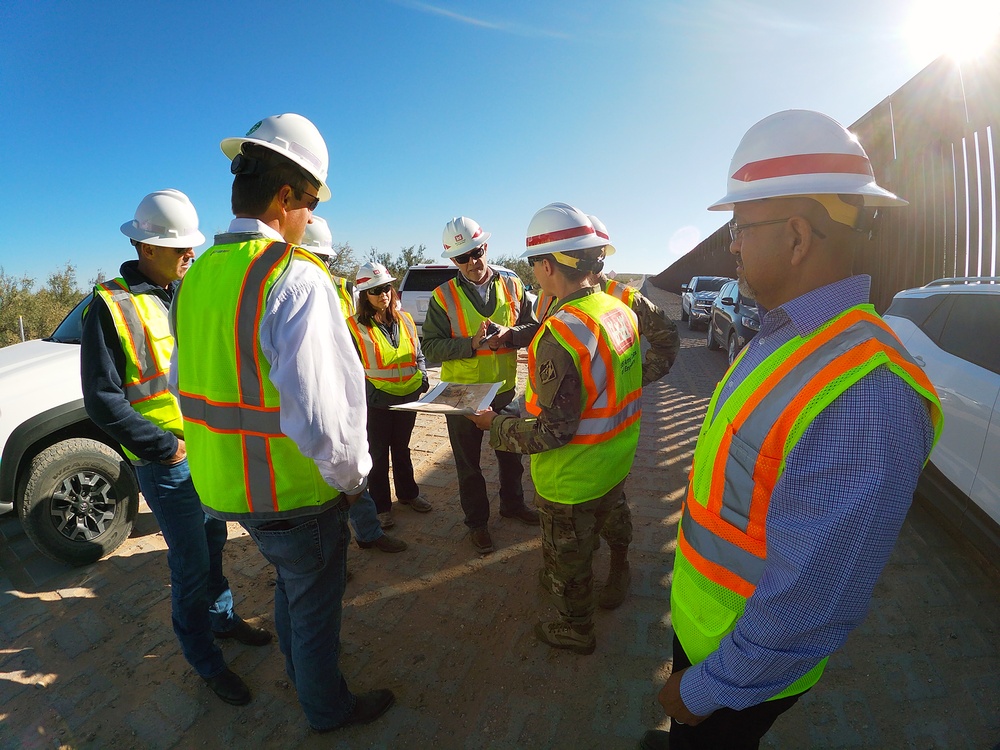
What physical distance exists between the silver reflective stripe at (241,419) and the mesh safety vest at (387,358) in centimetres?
187

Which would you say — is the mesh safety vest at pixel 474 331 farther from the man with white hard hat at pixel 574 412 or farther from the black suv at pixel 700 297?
the black suv at pixel 700 297

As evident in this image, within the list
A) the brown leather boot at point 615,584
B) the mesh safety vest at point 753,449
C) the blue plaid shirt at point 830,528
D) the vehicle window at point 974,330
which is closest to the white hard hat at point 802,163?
the mesh safety vest at point 753,449

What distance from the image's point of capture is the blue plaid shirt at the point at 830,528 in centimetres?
100

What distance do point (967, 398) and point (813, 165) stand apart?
3.07 meters

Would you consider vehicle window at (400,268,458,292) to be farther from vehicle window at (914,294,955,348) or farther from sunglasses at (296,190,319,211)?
sunglasses at (296,190,319,211)

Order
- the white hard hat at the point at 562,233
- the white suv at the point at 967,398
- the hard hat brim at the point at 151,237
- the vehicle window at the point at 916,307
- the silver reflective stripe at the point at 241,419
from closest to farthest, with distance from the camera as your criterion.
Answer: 1. the silver reflective stripe at the point at 241,419
2. the white hard hat at the point at 562,233
3. the hard hat brim at the point at 151,237
4. the white suv at the point at 967,398
5. the vehicle window at the point at 916,307

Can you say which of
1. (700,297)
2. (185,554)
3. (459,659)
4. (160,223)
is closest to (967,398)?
(459,659)

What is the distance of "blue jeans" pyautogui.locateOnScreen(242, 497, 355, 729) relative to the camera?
1857 millimetres

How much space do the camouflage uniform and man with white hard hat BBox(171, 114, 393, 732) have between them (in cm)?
76

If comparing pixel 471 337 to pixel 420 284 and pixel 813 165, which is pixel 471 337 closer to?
pixel 813 165

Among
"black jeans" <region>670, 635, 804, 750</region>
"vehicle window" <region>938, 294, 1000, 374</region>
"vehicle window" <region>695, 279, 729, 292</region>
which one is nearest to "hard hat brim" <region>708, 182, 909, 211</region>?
"black jeans" <region>670, 635, 804, 750</region>

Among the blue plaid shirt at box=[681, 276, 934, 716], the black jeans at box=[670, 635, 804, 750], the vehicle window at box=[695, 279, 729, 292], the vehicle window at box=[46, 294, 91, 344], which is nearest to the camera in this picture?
the blue plaid shirt at box=[681, 276, 934, 716]

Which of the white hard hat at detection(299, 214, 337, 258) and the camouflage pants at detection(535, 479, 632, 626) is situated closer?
the camouflage pants at detection(535, 479, 632, 626)

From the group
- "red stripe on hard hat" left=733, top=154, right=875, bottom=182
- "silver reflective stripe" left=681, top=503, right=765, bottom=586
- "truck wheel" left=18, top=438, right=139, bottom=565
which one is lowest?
"truck wheel" left=18, top=438, right=139, bottom=565
